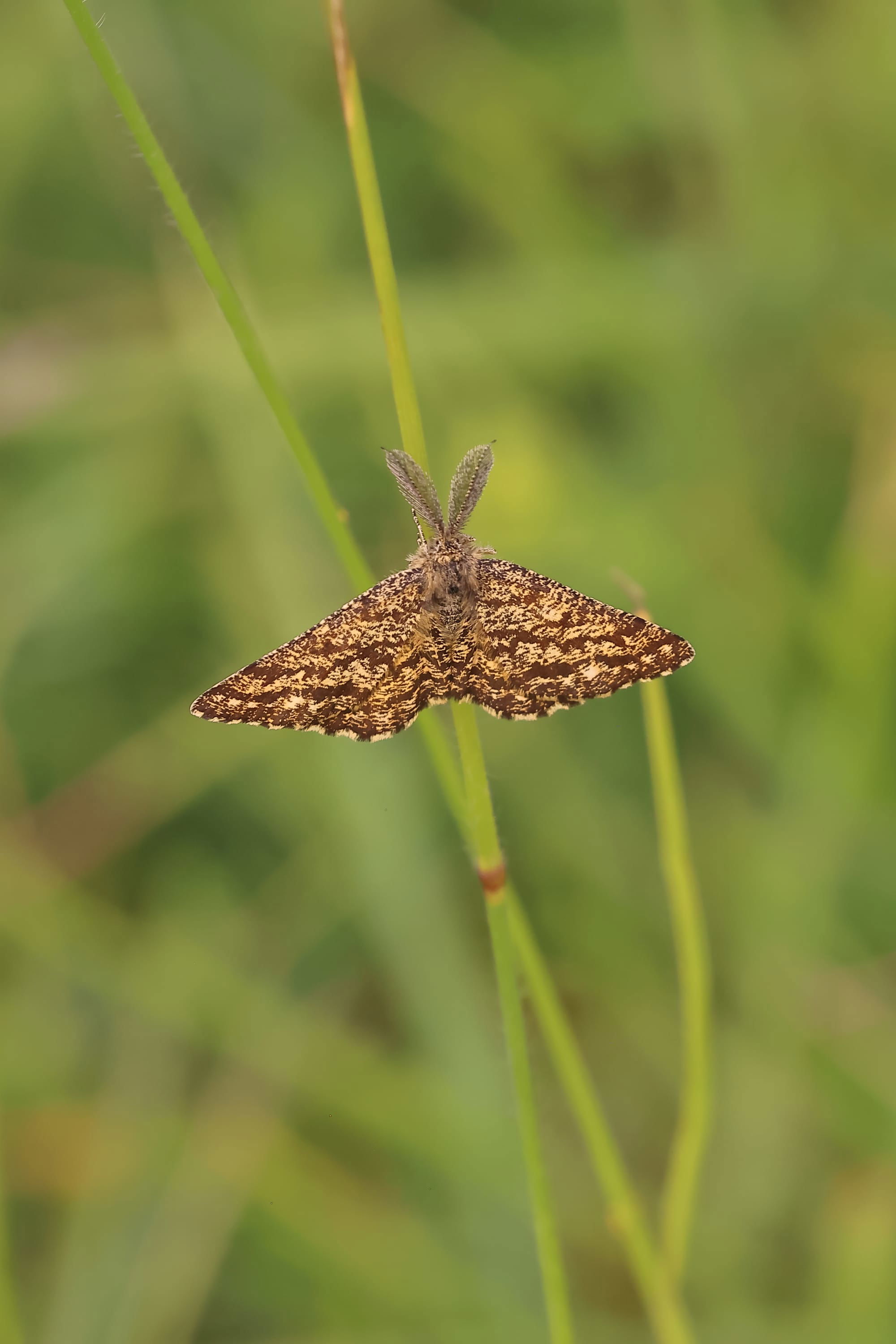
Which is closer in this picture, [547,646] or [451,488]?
[451,488]

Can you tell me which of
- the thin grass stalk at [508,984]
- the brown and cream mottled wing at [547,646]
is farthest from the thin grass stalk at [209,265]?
the thin grass stalk at [508,984]

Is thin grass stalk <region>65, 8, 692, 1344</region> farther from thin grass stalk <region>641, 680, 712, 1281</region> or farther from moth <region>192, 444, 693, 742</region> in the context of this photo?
thin grass stalk <region>641, 680, 712, 1281</region>

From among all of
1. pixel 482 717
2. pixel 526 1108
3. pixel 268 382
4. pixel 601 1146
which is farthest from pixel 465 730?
pixel 482 717

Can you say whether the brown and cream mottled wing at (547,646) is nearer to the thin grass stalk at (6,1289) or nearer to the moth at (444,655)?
the moth at (444,655)

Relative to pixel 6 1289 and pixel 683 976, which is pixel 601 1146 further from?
pixel 6 1289

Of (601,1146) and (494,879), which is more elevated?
(494,879)

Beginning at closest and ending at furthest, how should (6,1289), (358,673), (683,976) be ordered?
1. (358,673)
2. (683,976)
3. (6,1289)
